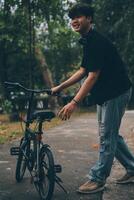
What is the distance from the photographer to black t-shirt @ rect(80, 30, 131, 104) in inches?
222

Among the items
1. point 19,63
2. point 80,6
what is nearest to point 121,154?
point 80,6

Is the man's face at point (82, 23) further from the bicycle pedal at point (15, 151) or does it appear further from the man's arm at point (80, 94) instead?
the bicycle pedal at point (15, 151)

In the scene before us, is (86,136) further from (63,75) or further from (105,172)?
(63,75)

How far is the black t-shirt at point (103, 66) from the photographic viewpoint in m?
5.64

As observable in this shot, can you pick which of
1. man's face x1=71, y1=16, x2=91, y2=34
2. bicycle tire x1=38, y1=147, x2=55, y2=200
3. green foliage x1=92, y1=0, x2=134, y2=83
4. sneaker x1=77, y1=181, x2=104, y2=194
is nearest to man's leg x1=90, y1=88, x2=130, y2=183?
sneaker x1=77, y1=181, x2=104, y2=194

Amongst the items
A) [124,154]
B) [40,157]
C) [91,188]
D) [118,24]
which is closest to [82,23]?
[40,157]

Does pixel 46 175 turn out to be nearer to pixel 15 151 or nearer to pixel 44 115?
pixel 44 115

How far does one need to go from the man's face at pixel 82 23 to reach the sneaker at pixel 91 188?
182 centimetres

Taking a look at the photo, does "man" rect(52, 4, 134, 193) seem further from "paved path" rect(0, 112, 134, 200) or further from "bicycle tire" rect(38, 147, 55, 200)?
"bicycle tire" rect(38, 147, 55, 200)

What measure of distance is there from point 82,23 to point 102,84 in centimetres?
74

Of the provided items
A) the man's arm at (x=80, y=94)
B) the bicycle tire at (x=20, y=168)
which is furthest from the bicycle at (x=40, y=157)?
the man's arm at (x=80, y=94)

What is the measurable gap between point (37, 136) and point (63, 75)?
3094 centimetres

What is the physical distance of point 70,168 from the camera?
7750 millimetres

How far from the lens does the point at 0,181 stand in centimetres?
688
